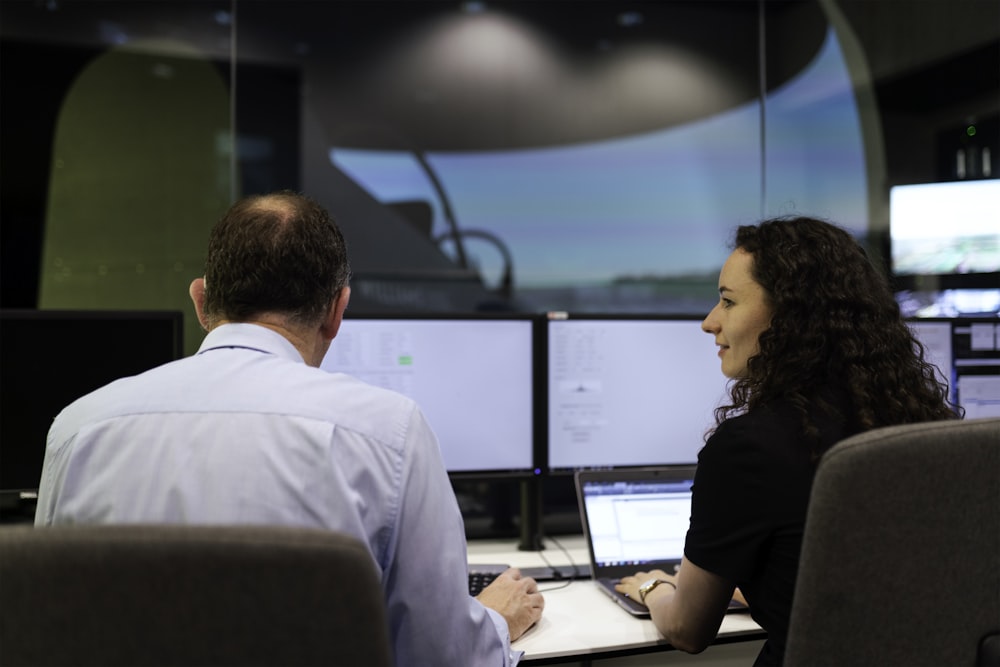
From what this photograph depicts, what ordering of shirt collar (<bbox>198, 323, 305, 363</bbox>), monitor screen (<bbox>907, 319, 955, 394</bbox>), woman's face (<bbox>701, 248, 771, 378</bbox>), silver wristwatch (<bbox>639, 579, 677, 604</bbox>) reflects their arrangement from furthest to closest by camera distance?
1. monitor screen (<bbox>907, 319, 955, 394</bbox>)
2. silver wristwatch (<bbox>639, 579, 677, 604</bbox>)
3. woman's face (<bbox>701, 248, 771, 378</bbox>)
4. shirt collar (<bbox>198, 323, 305, 363</bbox>)

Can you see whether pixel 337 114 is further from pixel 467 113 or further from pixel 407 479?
pixel 407 479

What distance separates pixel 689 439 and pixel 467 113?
1.92 meters

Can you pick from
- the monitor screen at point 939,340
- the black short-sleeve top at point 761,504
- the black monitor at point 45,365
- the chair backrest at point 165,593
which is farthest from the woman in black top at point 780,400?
the black monitor at point 45,365

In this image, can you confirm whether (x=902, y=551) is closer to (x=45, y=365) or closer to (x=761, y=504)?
(x=761, y=504)

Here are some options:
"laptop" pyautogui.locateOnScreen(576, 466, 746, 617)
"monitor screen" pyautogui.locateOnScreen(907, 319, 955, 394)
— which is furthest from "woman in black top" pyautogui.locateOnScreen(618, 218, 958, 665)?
"monitor screen" pyautogui.locateOnScreen(907, 319, 955, 394)

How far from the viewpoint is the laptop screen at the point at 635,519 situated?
164 centimetres

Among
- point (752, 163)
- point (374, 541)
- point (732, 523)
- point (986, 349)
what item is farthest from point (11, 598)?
point (752, 163)

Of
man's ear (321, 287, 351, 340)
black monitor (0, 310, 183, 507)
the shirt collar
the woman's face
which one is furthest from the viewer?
black monitor (0, 310, 183, 507)

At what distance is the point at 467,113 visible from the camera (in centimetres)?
333

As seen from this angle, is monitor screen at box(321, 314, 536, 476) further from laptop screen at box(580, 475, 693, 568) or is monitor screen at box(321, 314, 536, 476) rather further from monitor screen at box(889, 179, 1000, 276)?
monitor screen at box(889, 179, 1000, 276)

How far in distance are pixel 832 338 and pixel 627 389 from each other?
29.3 inches

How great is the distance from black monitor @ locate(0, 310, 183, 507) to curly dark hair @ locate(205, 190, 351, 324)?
0.69m

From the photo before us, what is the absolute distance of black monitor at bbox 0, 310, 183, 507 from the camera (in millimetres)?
1629

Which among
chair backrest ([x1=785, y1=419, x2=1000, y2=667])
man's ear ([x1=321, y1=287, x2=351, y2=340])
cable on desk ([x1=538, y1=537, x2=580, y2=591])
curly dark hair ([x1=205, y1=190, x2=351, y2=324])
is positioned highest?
curly dark hair ([x1=205, y1=190, x2=351, y2=324])
